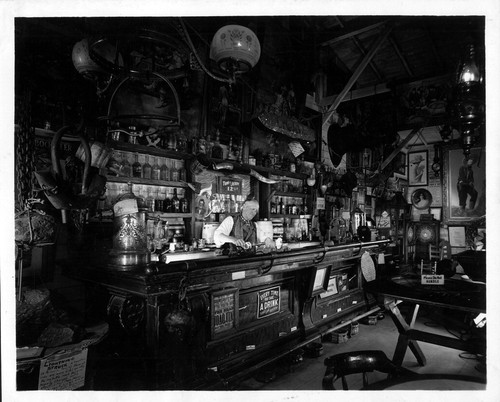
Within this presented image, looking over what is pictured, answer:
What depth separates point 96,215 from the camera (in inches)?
137

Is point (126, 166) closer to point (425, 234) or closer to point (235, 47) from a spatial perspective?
point (235, 47)

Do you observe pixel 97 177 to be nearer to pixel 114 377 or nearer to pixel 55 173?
pixel 55 173

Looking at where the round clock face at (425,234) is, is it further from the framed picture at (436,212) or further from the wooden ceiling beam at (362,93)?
the wooden ceiling beam at (362,93)

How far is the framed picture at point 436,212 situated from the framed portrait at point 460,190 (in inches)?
5.7

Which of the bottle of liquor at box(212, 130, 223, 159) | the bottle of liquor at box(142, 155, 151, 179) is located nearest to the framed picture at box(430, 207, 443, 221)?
the bottle of liquor at box(212, 130, 223, 159)

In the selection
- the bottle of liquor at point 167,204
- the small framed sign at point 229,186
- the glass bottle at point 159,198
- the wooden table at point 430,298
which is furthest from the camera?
the small framed sign at point 229,186

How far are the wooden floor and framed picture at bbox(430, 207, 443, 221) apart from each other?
4567 mm

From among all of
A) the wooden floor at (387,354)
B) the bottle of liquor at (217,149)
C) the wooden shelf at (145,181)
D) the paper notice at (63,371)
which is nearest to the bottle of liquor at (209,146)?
the bottle of liquor at (217,149)

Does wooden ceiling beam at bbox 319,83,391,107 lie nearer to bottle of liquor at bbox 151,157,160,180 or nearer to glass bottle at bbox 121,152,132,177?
bottle of liquor at bbox 151,157,160,180

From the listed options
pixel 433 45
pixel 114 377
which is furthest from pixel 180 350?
pixel 433 45

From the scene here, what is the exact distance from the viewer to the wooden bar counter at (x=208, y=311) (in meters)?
2.60

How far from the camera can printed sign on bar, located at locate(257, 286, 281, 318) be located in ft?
12.3

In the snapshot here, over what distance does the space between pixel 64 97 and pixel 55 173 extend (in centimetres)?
127
